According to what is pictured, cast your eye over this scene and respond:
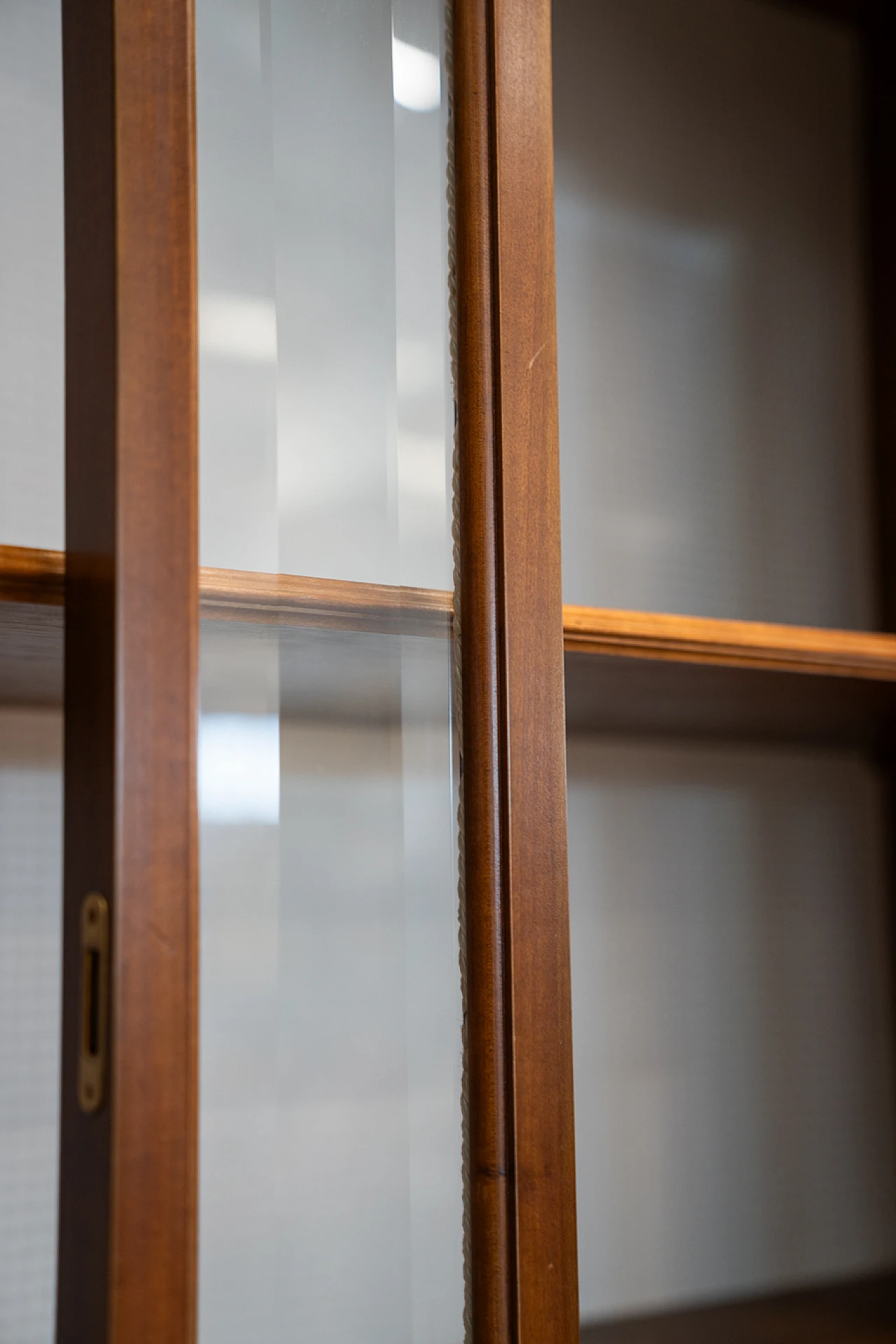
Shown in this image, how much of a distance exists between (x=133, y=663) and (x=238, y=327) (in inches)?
6.7

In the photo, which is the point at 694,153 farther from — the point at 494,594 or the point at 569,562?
the point at 494,594

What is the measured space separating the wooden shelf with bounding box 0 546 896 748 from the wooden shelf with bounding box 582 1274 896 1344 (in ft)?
1.65

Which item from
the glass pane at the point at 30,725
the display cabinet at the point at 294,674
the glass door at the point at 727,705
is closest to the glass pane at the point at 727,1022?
the glass door at the point at 727,705

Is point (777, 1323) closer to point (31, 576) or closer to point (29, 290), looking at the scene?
point (31, 576)

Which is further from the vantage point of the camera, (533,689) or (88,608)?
(533,689)

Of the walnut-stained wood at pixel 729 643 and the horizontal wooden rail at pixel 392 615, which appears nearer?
the horizontal wooden rail at pixel 392 615

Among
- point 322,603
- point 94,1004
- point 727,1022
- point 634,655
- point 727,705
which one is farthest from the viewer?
point 727,1022

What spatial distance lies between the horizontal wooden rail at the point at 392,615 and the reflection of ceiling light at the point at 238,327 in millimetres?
99

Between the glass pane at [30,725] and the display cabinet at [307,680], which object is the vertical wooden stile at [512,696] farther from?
the glass pane at [30,725]

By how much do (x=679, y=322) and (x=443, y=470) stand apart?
0.68m

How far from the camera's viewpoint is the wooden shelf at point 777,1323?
98 cm

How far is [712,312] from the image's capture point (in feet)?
4.04

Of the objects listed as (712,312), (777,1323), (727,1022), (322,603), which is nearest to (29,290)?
(322,603)

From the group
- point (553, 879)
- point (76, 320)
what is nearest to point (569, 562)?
point (553, 879)
